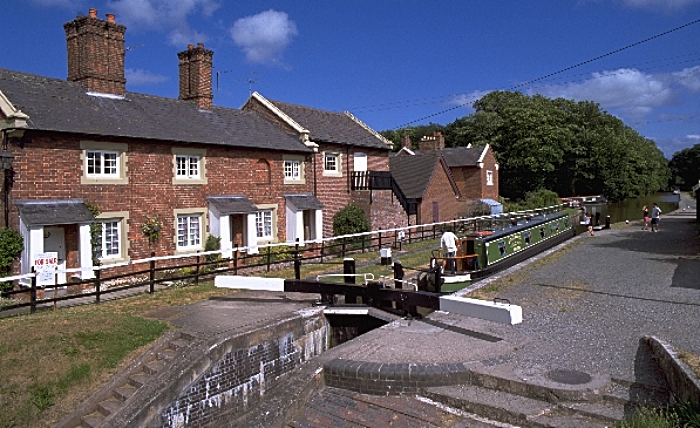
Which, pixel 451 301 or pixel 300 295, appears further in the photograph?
pixel 300 295

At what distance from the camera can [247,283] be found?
36.1 feet

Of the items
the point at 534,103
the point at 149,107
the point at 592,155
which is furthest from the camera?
the point at 592,155

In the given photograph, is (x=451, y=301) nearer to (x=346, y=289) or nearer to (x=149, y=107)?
(x=346, y=289)

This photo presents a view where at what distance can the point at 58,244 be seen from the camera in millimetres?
14961

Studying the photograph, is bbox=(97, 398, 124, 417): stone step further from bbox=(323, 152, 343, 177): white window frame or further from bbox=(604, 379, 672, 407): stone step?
bbox=(323, 152, 343, 177): white window frame

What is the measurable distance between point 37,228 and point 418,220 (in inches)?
775

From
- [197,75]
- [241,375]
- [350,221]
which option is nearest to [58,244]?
[241,375]

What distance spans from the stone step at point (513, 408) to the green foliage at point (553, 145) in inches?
1853

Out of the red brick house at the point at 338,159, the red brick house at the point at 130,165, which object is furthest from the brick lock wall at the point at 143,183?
the red brick house at the point at 338,159

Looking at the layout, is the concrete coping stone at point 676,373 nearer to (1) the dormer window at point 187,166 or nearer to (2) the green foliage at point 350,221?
(1) the dormer window at point 187,166

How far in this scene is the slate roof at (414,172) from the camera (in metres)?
30.4

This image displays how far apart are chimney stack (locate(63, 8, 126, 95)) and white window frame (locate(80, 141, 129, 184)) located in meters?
2.90

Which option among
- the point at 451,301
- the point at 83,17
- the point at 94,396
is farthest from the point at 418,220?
the point at 94,396

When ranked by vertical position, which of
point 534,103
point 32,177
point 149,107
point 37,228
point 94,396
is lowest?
point 94,396
